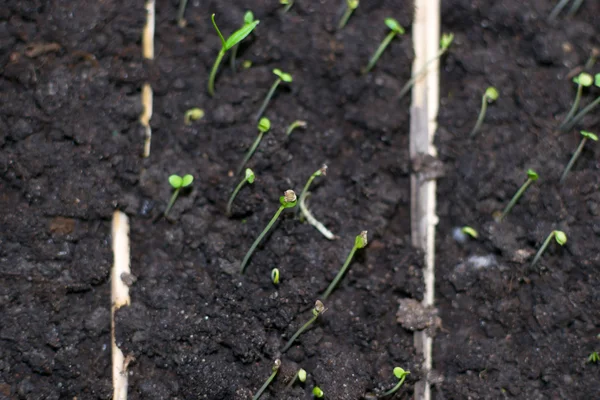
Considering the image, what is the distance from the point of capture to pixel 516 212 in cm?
202

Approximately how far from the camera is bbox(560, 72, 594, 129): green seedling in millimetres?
2008

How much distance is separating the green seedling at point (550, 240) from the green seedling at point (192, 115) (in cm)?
109

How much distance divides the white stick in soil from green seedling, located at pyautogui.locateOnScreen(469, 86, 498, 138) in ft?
3.69

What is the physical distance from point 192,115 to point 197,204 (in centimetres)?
28

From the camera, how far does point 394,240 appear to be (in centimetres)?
197

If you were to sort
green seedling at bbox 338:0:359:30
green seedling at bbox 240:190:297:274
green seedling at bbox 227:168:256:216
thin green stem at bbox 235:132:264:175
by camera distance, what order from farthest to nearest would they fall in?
green seedling at bbox 338:0:359:30, thin green stem at bbox 235:132:264:175, green seedling at bbox 227:168:256:216, green seedling at bbox 240:190:297:274

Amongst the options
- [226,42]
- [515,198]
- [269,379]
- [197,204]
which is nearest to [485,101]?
[515,198]

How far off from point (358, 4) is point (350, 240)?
0.82 m

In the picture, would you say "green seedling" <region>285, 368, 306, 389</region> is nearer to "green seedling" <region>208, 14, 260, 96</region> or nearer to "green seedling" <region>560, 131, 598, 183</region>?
"green seedling" <region>208, 14, 260, 96</region>

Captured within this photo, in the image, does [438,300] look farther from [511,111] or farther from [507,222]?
[511,111]

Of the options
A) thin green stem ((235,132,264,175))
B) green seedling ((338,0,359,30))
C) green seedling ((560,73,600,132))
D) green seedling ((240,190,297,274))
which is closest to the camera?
green seedling ((240,190,297,274))

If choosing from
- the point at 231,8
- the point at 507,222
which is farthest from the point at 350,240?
the point at 231,8

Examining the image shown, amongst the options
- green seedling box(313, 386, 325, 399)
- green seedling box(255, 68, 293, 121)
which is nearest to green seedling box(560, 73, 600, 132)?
green seedling box(255, 68, 293, 121)

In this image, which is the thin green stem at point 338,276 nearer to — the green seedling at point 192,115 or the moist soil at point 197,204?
the moist soil at point 197,204
